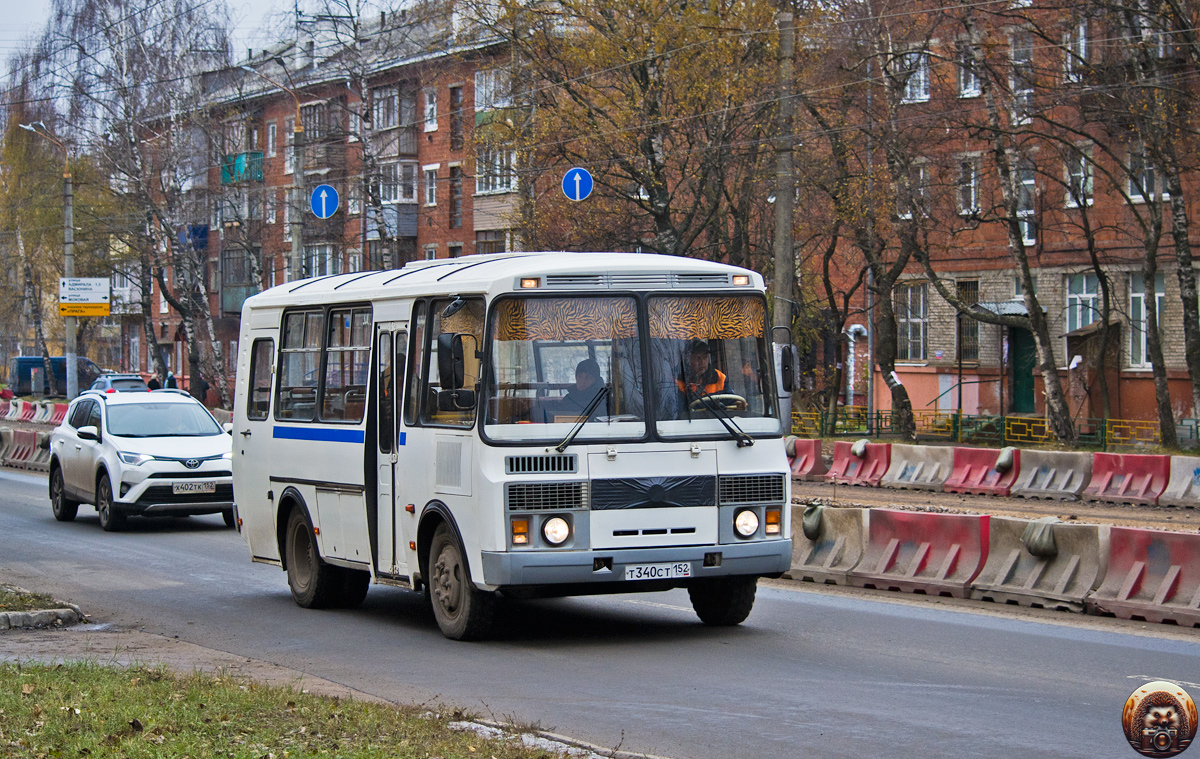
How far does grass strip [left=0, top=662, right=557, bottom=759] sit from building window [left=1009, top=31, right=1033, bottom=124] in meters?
25.4

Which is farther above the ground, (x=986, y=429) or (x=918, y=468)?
(x=986, y=429)

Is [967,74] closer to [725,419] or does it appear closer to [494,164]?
[494,164]

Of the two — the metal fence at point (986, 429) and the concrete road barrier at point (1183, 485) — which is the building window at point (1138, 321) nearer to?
the metal fence at point (986, 429)

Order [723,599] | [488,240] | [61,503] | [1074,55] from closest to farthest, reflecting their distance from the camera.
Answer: [723,599]
[61,503]
[1074,55]
[488,240]

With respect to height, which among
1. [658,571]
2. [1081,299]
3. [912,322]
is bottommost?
[658,571]

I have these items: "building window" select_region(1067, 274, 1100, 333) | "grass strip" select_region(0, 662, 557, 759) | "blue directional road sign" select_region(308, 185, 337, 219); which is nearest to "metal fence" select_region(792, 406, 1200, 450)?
"building window" select_region(1067, 274, 1100, 333)

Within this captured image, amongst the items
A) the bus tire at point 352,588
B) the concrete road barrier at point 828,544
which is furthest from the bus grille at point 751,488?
the bus tire at point 352,588

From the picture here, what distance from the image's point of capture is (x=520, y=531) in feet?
32.3

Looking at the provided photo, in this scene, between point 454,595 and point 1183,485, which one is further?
point 1183,485

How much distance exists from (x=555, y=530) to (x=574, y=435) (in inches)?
24.6

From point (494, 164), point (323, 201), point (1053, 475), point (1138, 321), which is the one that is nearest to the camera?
point (1053, 475)

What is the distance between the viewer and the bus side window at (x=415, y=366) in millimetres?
10938

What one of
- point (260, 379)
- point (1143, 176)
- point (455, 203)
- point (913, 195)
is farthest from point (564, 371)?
point (455, 203)

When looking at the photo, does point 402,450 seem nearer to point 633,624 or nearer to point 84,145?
point 633,624
